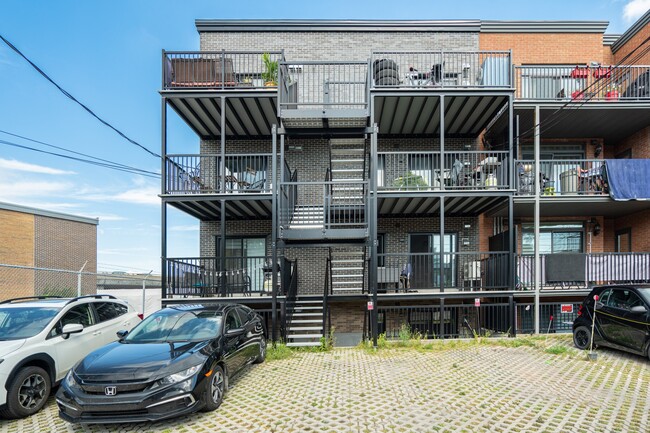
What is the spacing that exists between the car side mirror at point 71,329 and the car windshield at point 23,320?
305mm

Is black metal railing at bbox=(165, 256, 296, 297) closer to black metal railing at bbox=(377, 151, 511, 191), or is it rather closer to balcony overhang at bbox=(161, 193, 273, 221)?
balcony overhang at bbox=(161, 193, 273, 221)

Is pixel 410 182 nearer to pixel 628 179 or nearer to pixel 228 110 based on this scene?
pixel 228 110

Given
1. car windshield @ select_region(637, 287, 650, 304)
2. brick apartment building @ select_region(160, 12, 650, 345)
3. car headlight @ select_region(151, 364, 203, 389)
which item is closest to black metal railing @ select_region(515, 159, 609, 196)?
brick apartment building @ select_region(160, 12, 650, 345)

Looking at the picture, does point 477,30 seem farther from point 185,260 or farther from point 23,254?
point 23,254

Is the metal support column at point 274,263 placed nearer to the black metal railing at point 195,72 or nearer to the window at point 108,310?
the black metal railing at point 195,72

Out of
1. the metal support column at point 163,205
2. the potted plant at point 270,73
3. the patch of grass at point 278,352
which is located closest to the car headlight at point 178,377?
the patch of grass at point 278,352

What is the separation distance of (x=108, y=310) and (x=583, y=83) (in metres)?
14.8

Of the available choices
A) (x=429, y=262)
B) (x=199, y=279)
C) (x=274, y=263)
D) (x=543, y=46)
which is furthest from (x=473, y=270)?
(x=543, y=46)

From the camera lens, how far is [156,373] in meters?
4.46

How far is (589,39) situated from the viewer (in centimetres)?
1380

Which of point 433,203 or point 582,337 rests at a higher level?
point 433,203

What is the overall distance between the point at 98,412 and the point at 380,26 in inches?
552

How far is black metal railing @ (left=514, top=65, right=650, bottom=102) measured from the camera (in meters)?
11.2

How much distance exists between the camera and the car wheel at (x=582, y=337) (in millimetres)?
8159
